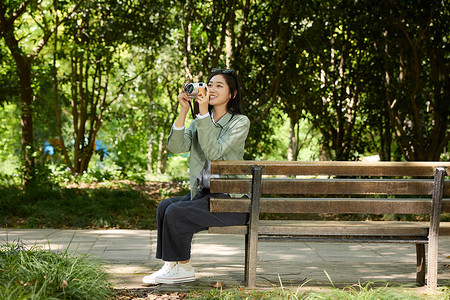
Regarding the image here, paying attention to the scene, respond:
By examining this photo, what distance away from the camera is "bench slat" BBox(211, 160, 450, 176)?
3834mm

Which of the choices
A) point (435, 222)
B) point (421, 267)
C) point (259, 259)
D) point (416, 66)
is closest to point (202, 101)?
point (435, 222)

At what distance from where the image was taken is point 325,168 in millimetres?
3898

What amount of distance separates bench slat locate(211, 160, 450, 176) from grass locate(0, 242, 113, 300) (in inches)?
42.5

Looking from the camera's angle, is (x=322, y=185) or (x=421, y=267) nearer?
(x=322, y=185)

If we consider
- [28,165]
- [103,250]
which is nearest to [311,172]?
[103,250]

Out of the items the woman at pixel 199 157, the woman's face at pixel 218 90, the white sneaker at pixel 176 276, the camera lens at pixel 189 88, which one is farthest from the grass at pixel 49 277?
the woman's face at pixel 218 90

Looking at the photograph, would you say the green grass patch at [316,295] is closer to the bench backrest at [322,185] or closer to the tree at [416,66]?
the bench backrest at [322,185]

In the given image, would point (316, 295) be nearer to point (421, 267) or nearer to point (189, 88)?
point (421, 267)

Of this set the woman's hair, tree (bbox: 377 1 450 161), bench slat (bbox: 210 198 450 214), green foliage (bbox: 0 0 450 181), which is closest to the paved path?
bench slat (bbox: 210 198 450 214)

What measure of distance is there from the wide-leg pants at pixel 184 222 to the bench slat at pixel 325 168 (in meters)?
0.33

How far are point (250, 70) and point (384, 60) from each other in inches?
107

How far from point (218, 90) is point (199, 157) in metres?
0.54

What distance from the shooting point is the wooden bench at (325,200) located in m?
3.86

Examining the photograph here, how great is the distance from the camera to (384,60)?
10.9 m
